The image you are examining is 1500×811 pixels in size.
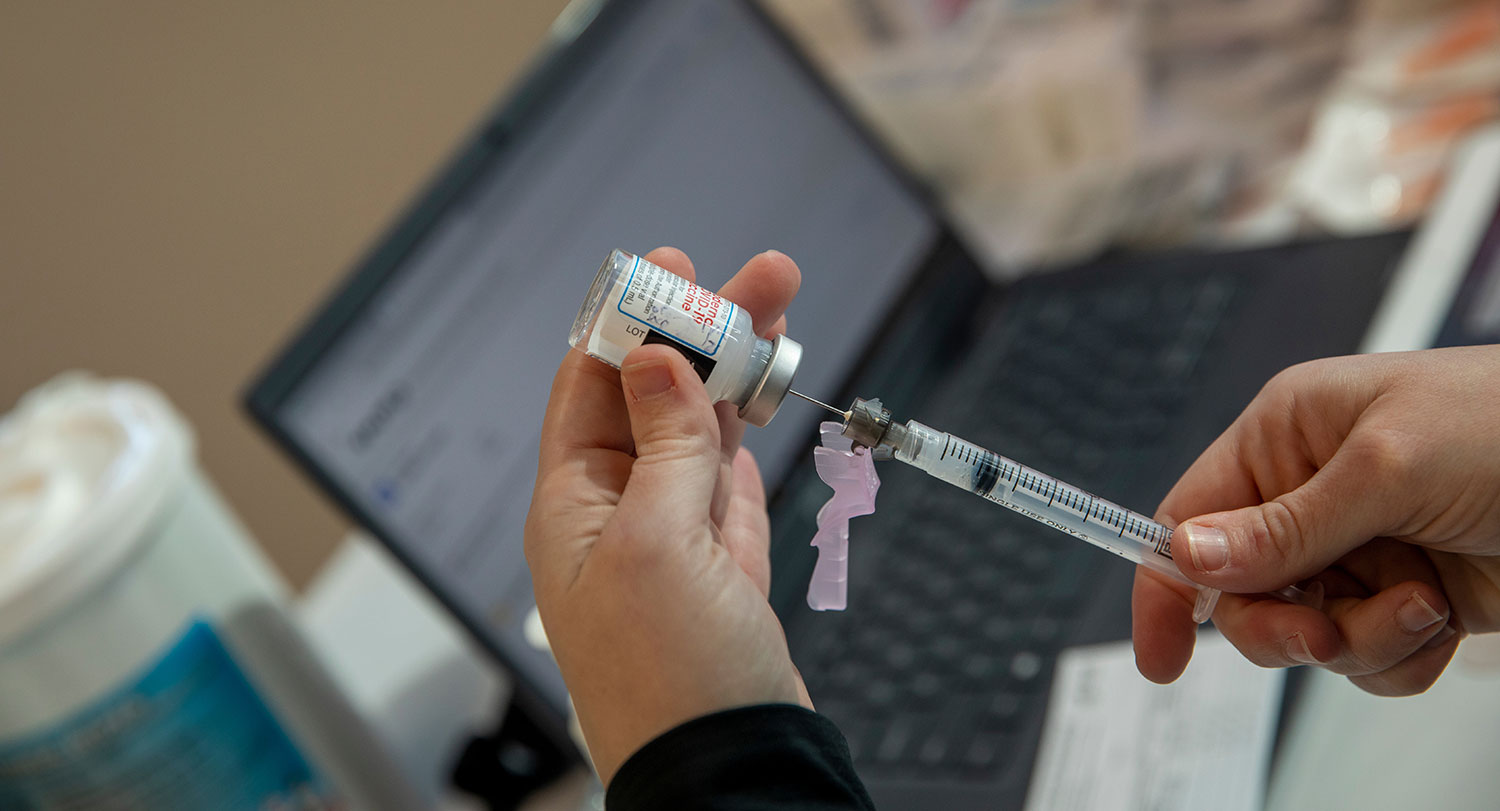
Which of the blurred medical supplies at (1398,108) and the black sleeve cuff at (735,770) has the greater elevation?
the black sleeve cuff at (735,770)

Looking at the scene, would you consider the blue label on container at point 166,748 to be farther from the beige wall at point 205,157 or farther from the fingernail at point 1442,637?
the fingernail at point 1442,637

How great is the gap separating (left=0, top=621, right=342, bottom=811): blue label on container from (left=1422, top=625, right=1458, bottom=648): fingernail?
75 centimetres

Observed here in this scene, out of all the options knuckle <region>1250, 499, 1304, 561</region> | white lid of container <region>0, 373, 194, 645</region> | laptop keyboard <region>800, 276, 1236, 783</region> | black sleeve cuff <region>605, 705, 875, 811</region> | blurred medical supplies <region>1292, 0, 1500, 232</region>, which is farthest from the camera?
blurred medical supplies <region>1292, 0, 1500, 232</region>

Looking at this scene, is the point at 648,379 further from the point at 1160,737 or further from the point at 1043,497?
the point at 1160,737

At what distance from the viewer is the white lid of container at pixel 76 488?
58cm

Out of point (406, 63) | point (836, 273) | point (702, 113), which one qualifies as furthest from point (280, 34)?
point (836, 273)

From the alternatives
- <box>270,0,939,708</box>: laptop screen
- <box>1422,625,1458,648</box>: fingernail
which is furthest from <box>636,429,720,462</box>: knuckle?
<box>1422,625,1458,648</box>: fingernail

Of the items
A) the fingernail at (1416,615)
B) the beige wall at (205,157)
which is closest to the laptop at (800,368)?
the fingernail at (1416,615)

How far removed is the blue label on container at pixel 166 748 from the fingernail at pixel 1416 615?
2.39 feet

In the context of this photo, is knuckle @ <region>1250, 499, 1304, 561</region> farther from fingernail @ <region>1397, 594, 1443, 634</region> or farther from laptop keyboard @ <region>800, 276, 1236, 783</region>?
laptop keyboard @ <region>800, 276, 1236, 783</region>

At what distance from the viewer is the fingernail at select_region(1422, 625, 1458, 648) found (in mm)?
524

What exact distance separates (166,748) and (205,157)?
742 mm

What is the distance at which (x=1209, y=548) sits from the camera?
0.48 m

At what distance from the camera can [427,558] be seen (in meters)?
0.71
